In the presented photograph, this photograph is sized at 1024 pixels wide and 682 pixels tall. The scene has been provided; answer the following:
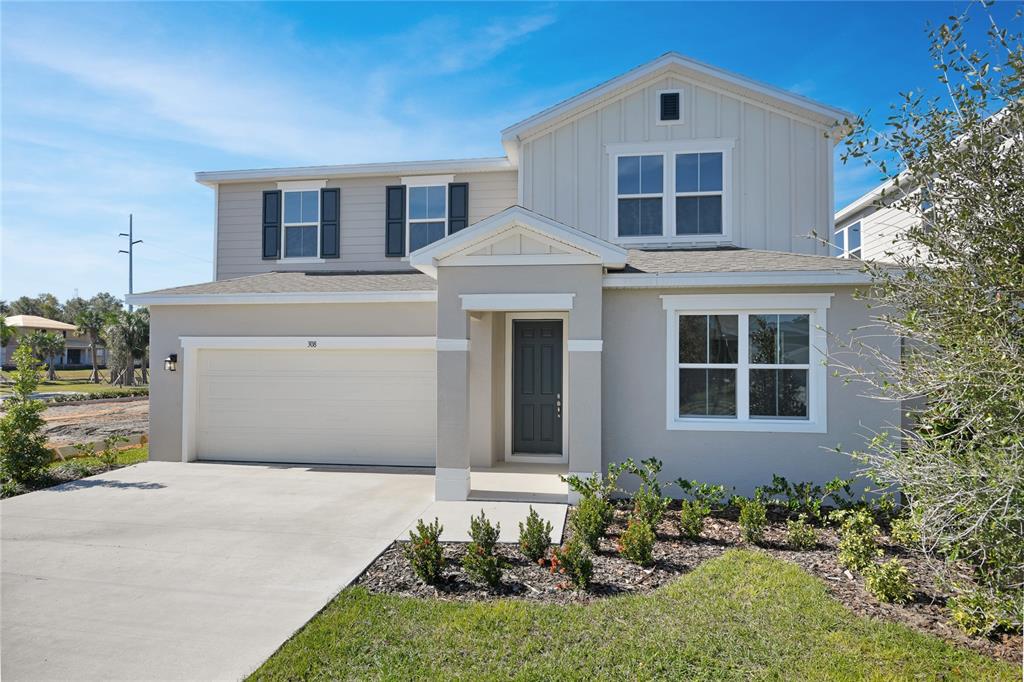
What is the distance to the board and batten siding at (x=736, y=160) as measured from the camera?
10.2 m

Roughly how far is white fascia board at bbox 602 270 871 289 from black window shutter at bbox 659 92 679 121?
4.12 meters

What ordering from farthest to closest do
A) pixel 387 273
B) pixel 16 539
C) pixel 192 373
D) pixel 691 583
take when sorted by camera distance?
pixel 387 273 < pixel 192 373 < pixel 16 539 < pixel 691 583

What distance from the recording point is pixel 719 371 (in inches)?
321

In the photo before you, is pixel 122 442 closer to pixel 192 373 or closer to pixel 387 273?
pixel 192 373

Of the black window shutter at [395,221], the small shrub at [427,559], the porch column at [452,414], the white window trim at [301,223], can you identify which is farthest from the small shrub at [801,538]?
Result: the white window trim at [301,223]

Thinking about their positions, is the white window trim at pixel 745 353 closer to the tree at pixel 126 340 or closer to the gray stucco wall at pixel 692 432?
the gray stucco wall at pixel 692 432

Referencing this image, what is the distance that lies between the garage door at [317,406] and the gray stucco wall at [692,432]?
11.7 ft

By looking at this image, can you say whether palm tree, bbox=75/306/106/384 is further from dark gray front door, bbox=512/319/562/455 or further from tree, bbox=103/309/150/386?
dark gray front door, bbox=512/319/562/455

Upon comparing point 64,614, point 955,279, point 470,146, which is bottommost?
point 64,614

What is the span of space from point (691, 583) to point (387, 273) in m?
8.73

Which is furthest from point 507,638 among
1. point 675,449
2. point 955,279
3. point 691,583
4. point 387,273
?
point 387,273

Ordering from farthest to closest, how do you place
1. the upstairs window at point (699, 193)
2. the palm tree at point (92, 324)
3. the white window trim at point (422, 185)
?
1. the palm tree at point (92, 324)
2. the white window trim at point (422, 185)
3. the upstairs window at point (699, 193)

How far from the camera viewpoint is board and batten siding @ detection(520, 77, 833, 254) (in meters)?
10.2

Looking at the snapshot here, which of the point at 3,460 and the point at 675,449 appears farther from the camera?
the point at 3,460
